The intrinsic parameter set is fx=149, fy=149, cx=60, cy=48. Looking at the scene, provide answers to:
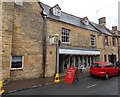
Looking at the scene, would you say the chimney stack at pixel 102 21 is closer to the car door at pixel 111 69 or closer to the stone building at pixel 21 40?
the car door at pixel 111 69

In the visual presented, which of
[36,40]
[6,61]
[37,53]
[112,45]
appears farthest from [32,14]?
[112,45]

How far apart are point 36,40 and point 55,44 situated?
227 cm

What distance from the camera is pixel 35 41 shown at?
14641mm

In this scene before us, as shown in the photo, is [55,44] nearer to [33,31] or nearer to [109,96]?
[33,31]

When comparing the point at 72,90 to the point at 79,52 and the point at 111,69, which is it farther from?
the point at 79,52

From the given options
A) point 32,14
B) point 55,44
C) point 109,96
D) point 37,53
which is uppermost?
point 32,14

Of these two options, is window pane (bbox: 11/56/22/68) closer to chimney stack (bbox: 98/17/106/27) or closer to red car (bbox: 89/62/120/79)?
red car (bbox: 89/62/120/79)

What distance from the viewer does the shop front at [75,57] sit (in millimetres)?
17736

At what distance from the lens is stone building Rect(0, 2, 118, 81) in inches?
473

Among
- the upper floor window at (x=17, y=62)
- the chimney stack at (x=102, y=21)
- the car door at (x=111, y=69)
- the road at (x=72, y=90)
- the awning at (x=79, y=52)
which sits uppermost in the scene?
the chimney stack at (x=102, y=21)

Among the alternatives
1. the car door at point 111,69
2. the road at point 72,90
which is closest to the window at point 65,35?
the car door at point 111,69

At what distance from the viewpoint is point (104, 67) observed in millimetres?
14547

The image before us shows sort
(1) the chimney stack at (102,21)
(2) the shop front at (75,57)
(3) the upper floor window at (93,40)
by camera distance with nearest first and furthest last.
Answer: (2) the shop front at (75,57), (3) the upper floor window at (93,40), (1) the chimney stack at (102,21)

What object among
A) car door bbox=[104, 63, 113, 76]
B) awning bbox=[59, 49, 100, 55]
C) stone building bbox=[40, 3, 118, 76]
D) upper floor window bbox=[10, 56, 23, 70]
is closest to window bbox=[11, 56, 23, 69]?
upper floor window bbox=[10, 56, 23, 70]
